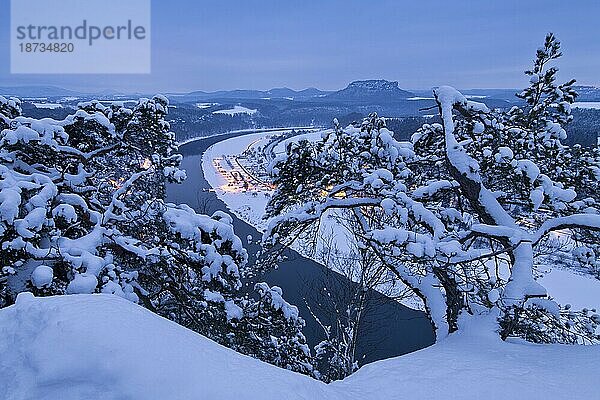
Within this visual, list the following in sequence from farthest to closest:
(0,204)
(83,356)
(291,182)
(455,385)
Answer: (291,182) < (0,204) < (455,385) < (83,356)

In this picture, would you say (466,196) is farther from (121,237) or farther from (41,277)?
(41,277)

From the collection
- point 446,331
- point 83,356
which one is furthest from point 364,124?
point 83,356

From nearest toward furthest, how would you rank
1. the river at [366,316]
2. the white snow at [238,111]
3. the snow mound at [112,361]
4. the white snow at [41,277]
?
the snow mound at [112,361] → the white snow at [41,277] → the river at [366,316] → the white snow at [238,111]

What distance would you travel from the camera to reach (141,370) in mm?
1566

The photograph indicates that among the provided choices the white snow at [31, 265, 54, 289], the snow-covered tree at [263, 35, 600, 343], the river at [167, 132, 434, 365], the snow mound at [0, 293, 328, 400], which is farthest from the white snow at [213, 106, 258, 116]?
the snow mound at [0, 293, 328, 400]

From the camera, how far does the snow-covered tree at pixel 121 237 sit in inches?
139

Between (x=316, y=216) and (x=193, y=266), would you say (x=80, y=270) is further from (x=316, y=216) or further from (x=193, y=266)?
(x=316, y=216)

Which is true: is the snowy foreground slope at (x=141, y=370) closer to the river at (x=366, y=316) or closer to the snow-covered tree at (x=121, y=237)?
the snow-covered tree at (x=121, y=237)

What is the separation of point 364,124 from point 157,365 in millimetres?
4812

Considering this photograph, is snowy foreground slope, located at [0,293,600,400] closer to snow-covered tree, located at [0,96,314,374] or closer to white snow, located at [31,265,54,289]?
white snow, located at [31,265,54,289]

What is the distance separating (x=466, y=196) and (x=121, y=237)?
165 inches

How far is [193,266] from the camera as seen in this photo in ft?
15.6

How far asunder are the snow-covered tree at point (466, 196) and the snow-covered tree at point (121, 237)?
106 cm

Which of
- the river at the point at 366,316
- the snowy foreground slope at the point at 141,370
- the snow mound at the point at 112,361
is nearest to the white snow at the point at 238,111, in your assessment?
the river at the point at 366,316
